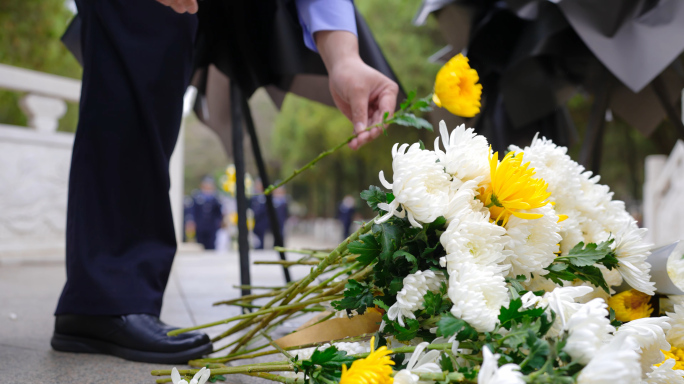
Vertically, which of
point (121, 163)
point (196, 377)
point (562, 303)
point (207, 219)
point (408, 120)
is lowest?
point (207, 219)

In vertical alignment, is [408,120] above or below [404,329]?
above

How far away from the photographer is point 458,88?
1.18 m

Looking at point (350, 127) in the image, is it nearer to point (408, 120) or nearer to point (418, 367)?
point (408, 120)

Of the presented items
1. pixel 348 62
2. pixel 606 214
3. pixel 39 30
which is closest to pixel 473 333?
pixel 606 214

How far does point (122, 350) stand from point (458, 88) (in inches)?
39.1

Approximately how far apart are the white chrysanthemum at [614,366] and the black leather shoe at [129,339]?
916 millimetres

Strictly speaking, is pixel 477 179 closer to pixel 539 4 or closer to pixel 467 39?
pixel 539 4

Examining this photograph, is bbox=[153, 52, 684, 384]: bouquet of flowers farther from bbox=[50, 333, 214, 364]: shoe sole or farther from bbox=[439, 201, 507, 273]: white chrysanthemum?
bbox=[50, 333, 214, 364]: shoe sole

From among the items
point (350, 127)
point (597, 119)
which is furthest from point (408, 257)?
point (350, 127)

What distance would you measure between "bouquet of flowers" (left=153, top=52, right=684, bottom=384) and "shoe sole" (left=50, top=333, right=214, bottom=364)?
0.24 m

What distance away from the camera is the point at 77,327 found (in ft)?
4.35

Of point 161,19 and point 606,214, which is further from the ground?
point 161,19

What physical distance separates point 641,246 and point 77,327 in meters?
1.26

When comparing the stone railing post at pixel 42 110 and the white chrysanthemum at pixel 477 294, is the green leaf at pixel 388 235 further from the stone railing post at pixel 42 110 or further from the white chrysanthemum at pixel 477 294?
the stone railing post at pixel 42 110
